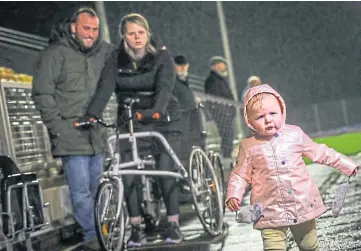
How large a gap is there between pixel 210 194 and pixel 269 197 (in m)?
2.56

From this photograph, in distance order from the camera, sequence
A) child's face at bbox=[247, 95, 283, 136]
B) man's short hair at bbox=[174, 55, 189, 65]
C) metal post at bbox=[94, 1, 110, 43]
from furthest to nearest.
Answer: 1. metal post at bbox=[94, 1, 110, 43]
2. man's short hair at bbox=[174, 55, 189, 65]
3. child's face at bbox=[247, 95, 283, 136]

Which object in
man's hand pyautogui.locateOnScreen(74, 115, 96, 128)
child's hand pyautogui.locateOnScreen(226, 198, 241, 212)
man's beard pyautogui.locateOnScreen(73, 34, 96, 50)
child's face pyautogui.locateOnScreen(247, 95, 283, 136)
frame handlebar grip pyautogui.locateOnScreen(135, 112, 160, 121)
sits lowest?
child's hand pyautogui.locateOnScreen(226, 198, 241, 212)

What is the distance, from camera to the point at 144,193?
6.09 m


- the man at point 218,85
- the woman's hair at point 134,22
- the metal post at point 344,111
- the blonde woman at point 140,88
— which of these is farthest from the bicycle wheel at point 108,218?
the metal post at point 344,111

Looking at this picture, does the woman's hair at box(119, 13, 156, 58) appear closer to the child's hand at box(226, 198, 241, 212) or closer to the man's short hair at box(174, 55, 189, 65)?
the man's short hair at box(174, 55, 189, 65)

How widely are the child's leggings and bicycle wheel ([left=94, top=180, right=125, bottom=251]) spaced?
196 cm

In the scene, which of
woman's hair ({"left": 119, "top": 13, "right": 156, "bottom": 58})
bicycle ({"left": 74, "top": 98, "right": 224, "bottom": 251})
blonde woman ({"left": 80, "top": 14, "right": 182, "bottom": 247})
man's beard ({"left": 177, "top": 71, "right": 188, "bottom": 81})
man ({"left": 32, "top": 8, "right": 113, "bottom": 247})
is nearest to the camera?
woman's hair ({"left": 119, "top": 13, "right": 156, "bottom": 58})

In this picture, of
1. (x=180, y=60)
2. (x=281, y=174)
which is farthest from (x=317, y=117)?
(x=281, y=174)

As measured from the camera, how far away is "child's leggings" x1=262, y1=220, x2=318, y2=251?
3.45 m

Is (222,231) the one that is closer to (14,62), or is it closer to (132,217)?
(132,217)

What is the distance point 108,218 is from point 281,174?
7.31ft

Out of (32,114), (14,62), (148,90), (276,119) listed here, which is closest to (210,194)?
(148,90)

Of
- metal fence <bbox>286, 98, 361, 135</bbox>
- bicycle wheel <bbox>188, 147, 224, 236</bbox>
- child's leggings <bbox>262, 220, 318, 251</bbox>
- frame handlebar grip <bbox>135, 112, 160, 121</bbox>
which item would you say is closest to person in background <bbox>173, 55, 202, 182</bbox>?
bicycle wheel <bbox>188, 147, 224, 236</bbox>

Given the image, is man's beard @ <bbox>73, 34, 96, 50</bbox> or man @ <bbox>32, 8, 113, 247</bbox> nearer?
man @ <bbox>32, 8, 113, 247</bbox>
